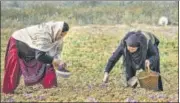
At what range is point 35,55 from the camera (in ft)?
27.0

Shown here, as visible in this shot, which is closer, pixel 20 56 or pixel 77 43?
pixel 20 56

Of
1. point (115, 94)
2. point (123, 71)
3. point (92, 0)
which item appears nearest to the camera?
point (115, 94)

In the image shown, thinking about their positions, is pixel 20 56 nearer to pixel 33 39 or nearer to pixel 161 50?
pixel 33 39

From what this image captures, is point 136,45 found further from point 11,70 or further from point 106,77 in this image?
point 11,70

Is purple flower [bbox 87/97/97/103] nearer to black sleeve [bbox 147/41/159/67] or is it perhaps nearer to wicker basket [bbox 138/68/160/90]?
wicker basket [bbox 138/68/160/90]

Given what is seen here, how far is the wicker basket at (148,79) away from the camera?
8.33m

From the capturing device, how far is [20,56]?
8.27m

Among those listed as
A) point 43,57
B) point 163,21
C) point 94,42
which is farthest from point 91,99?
point 163,21

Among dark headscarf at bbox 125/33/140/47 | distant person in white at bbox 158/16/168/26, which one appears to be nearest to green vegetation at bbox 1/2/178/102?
distant person in white at bbox 158/16/168/26

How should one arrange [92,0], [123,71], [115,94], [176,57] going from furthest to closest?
[92,0] < [176,57] < [123,71] < [115,94]

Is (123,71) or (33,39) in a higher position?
(33,39)

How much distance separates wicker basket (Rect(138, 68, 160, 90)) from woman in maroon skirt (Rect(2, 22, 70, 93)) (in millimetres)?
1027

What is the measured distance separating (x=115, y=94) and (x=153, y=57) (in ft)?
2.60

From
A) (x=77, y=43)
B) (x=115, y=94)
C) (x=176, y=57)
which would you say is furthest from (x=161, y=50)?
(x=115, y=94)
